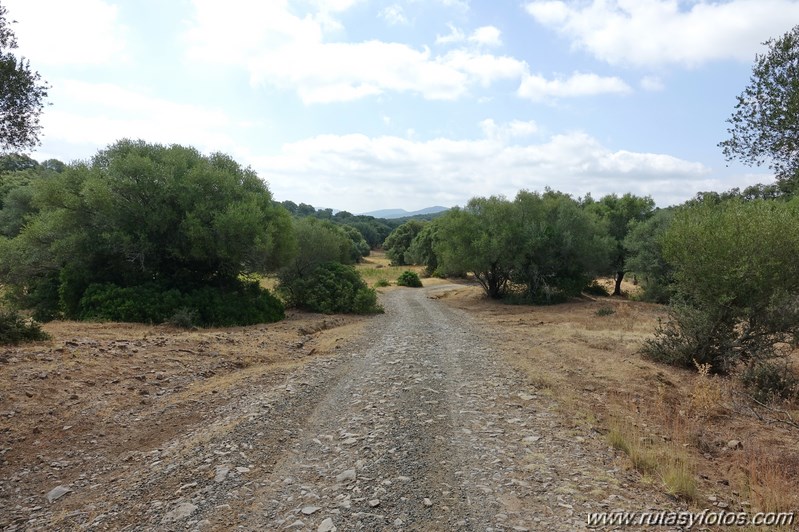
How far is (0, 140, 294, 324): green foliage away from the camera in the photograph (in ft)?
62.3

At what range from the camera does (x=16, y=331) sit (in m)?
11.6

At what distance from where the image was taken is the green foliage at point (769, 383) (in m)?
10.2

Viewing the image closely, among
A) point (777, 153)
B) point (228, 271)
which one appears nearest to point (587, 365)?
point (777, 153)

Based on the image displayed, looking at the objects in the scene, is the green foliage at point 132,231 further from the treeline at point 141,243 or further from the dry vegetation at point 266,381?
the dry vegetation at point 266,381

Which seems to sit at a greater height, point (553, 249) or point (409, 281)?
point (553, 249)

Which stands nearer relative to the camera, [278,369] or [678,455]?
[678,455]

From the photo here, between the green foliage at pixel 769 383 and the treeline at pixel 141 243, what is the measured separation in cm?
1749

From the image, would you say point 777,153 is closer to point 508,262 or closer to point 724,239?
point 724,239

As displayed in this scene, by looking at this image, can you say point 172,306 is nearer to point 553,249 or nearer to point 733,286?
point 733,286

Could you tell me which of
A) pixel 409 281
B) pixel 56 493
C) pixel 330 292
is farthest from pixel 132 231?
pixel 409 281

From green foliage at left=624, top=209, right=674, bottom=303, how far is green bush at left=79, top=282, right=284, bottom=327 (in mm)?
28086

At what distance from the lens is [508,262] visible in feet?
106

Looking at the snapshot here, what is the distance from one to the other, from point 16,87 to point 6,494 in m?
8.16

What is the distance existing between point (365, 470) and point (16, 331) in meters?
11.0
